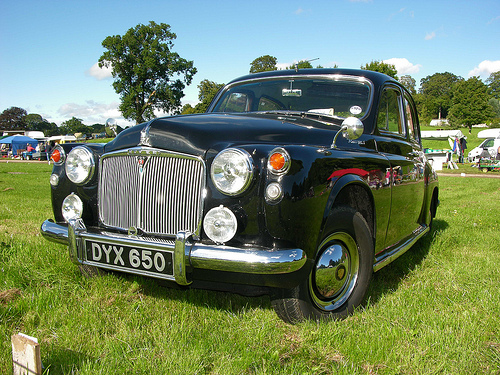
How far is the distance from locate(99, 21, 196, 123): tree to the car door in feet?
128

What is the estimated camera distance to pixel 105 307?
8.32 feet

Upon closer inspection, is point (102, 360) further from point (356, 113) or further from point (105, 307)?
point (356, 113)

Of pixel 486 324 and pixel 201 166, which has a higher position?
pixel 201 166

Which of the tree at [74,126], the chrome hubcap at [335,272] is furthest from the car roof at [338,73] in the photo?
the tree at [74,126]

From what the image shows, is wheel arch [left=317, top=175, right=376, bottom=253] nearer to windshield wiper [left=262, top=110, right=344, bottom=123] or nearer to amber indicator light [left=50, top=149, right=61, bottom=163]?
windshield wiper [left=262, top=110, right=344, bottom=123]

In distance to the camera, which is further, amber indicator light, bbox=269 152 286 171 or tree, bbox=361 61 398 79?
tree, bbox=361 61 398 79

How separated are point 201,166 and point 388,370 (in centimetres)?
140

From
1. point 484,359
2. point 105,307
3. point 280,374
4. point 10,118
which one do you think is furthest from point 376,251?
point 10,118

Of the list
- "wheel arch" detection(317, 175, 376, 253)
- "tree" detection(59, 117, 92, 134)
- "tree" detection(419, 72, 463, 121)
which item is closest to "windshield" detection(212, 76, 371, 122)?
"wheel arch" detection(317, 175, 376, 253)

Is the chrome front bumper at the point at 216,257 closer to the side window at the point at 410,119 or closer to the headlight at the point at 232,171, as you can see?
the headlight at the point at 232,171

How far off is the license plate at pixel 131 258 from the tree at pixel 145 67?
40138 mm

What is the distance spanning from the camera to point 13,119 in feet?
300

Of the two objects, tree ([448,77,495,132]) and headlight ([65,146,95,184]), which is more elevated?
tree ([448,77,495,132])

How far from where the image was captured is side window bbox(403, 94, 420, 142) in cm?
420
